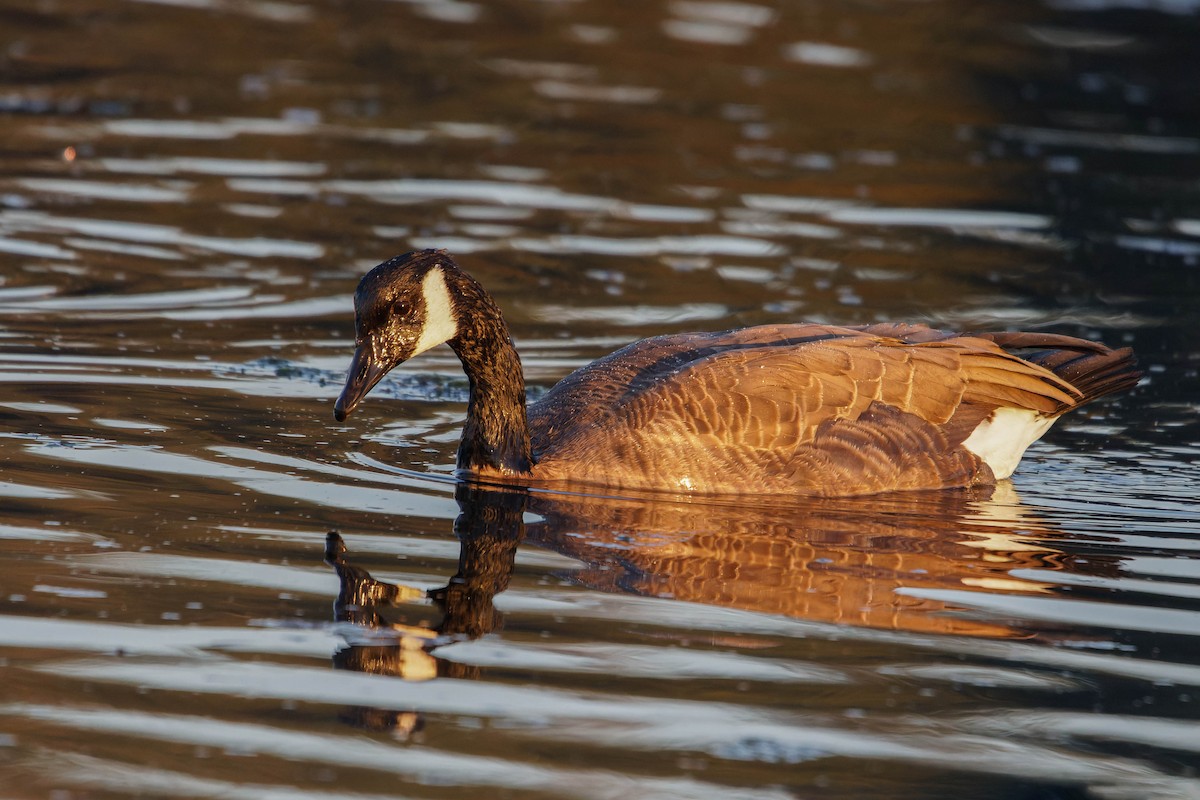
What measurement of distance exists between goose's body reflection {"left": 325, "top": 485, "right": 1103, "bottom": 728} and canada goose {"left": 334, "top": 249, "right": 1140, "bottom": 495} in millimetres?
195

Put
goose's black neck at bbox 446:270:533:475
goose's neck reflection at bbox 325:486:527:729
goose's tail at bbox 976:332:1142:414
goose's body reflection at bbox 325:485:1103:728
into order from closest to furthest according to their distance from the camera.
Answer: goose's neck reflection at bbox 325:486:527:729, goose's body reflection at bbox 325:485:1103:728, goose's black neck at bbox 446:270:533:475, goose's tail at bbox 976:332:1142:414

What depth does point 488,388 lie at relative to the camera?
357 inches

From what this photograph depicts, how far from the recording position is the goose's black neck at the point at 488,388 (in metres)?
9.02

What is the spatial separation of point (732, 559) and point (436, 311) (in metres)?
2.21

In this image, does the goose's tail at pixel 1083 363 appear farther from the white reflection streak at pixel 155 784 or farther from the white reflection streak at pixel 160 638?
the white reflection streak at pixel 155 784

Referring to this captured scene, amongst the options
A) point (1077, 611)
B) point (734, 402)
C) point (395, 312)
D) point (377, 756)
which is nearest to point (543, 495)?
point (734, 402)

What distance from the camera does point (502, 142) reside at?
1816 centimetres

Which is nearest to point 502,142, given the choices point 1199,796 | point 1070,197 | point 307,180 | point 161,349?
point 307,180

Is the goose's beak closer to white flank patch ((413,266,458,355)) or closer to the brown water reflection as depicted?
white flank patch ((413,266,458,355))

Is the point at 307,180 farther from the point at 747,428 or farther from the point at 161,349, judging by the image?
the point at 747,428

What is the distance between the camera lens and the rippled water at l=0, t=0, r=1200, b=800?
575 cm

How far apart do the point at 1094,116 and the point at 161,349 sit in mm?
13461

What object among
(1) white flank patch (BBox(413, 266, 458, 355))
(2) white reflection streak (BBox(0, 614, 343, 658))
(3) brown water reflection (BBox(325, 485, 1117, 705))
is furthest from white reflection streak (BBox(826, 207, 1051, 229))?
(2) white reflection streak (BBox(0, 614, 343, 658))

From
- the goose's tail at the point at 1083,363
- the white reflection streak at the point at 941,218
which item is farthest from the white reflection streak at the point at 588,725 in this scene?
the white reflection streak at the point at 941,218
